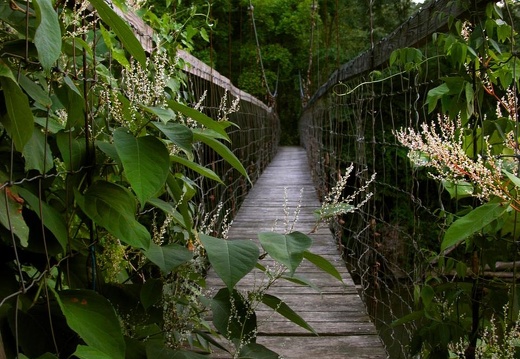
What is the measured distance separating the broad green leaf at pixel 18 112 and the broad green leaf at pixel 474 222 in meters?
0.63

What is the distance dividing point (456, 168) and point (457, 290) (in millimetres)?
326

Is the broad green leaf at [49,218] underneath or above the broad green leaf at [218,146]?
underneath

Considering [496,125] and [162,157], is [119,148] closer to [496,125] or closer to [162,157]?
[162,157]

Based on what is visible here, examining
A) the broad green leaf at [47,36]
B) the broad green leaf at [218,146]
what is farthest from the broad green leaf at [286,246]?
the broad green leaf at [47,36]

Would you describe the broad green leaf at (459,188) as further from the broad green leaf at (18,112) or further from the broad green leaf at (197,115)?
the broad green leaf at (18,112)

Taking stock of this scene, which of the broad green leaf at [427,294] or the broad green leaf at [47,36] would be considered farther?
the broad green leaf at [427,294]

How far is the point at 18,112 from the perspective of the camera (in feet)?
1.95

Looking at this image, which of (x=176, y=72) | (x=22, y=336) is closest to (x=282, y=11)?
(x=176, y=72)

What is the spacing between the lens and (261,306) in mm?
2033

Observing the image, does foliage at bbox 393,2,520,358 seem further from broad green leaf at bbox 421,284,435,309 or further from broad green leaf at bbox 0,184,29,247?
broad green leaf at bbox 0,184,29,247

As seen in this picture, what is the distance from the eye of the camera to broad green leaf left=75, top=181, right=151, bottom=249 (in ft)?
2.37

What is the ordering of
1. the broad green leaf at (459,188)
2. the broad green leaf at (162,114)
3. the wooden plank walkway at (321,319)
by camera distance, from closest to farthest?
the broad green leaf at (162,114), the broad green leaf at (459,188), the wooden plank walkway at (321,319)

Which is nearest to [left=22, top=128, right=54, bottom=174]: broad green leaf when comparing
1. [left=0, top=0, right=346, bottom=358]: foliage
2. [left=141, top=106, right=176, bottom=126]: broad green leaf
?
[left=0, top=0, right=346, bottom=358]: foliage

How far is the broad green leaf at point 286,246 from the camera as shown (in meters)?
0.71
